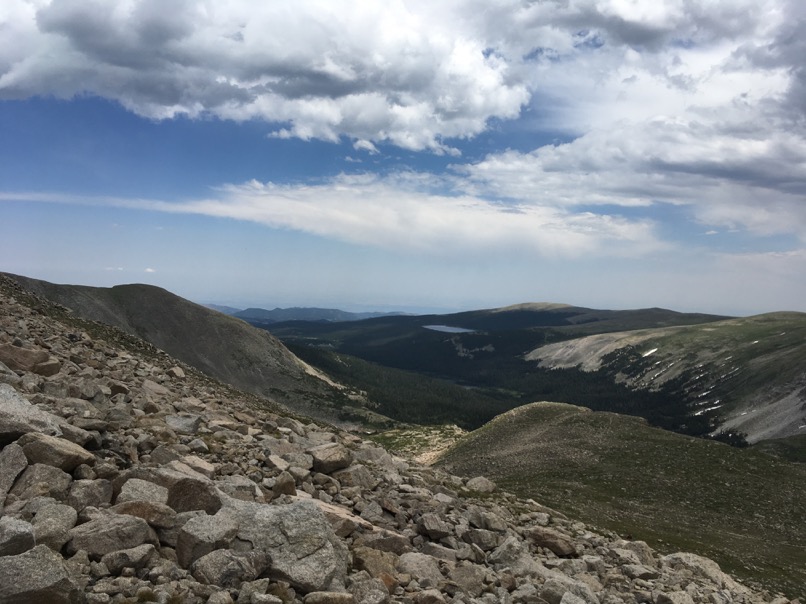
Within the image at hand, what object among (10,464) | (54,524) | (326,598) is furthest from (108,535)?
(326,598)

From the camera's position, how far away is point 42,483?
1204 cm

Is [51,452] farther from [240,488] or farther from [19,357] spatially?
[19,357]

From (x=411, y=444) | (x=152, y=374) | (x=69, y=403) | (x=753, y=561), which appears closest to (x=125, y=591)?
(x=69, y=403)

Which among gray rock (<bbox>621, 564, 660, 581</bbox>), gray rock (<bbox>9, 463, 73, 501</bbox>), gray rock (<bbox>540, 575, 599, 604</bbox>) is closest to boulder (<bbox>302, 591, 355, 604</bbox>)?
gray rock (<bbox>9, 463, 73, 501</bbox>)

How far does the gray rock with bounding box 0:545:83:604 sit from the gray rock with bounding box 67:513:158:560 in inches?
47.0

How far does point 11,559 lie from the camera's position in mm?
9234

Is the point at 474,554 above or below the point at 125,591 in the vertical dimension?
below

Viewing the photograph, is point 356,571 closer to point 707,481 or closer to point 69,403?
point 69,403

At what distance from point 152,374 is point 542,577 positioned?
80.0 ft

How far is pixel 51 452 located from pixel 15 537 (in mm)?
3573

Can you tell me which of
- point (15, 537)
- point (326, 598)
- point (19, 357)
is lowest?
point (326, 598)

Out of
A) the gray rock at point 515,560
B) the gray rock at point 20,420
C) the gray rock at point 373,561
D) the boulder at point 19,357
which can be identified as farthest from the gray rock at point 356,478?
the boulder at point 19,357

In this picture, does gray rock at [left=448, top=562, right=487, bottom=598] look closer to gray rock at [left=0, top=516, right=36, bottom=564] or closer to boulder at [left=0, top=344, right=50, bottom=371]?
gray rock at [left=0, top=516, right=36, bottom=564]

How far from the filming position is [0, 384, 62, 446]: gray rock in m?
13.3
